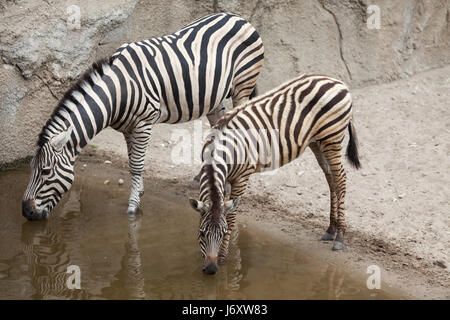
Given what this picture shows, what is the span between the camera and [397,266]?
301 inches

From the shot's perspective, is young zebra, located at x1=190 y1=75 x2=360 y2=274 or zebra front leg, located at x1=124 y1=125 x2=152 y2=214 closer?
young zebra, located at x1=190 y1=75 x2=360 y2=274

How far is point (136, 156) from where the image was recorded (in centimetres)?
902

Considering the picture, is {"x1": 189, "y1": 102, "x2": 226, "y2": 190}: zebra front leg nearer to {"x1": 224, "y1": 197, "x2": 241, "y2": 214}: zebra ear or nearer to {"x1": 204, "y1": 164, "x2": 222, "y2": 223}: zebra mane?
{"x1": 224, "y1": 197, "x2": 241, "y2": 214}: zebra ear

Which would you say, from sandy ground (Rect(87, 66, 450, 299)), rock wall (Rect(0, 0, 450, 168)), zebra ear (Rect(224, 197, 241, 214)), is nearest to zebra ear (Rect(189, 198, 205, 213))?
zebra ear (Rect(224, 197, 241, 214))

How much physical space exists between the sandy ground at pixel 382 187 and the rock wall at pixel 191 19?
629 millimetres

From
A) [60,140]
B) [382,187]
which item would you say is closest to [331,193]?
[382,187]

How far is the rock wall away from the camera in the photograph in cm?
1011

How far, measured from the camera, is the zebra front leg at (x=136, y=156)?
8.87 m

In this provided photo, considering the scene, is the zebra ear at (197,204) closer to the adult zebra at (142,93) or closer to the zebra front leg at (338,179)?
the zebra front leg at (338,179)

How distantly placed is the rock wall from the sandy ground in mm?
629

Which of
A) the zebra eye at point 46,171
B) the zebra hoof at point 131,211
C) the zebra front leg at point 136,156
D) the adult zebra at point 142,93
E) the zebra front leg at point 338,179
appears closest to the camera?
the zebra front leg at point 338,179

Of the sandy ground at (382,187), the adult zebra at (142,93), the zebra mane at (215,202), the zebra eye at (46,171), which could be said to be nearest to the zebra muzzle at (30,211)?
the adult zebra at (142,93)

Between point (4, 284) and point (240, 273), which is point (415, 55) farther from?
point (4, 284)
